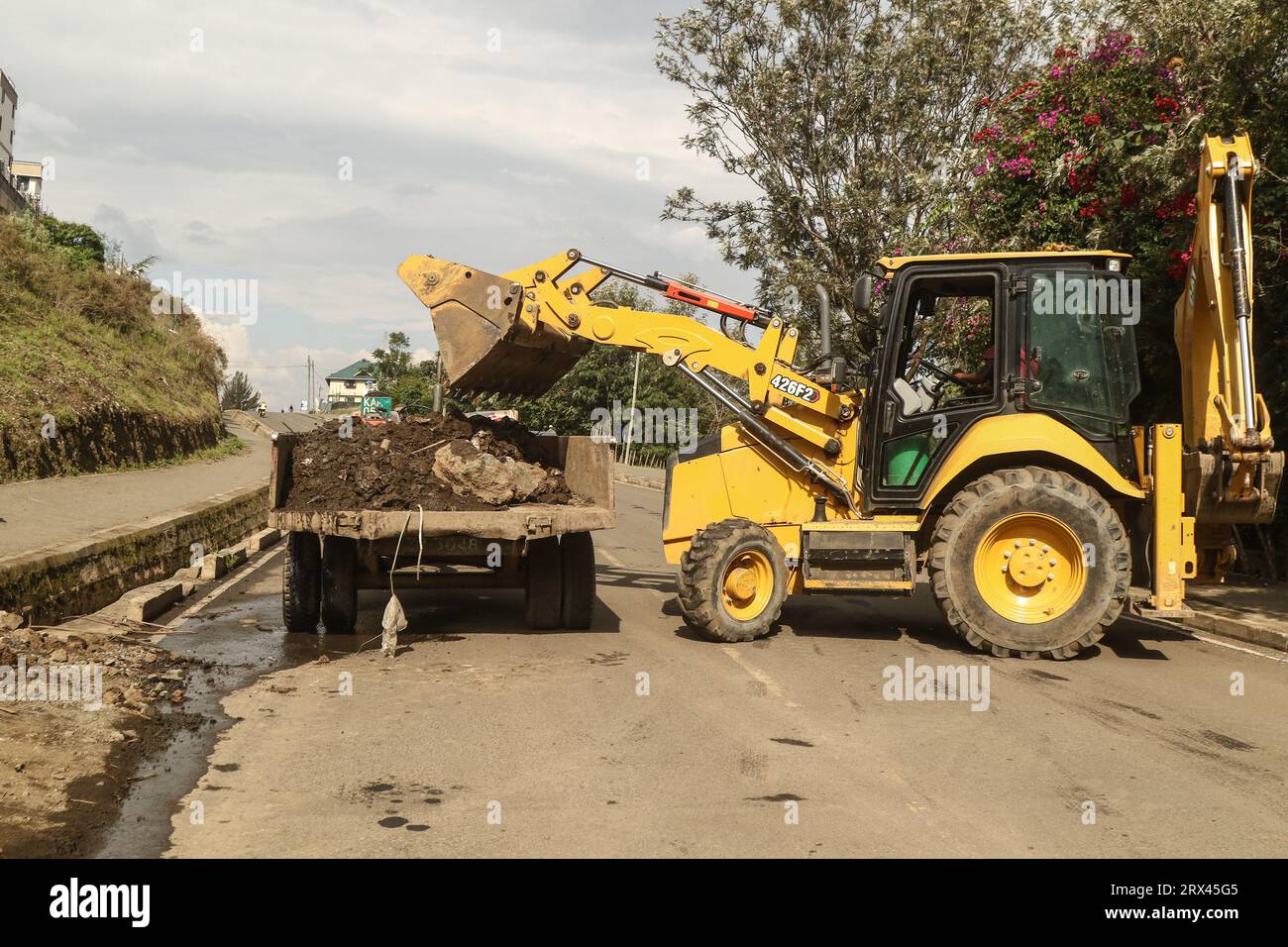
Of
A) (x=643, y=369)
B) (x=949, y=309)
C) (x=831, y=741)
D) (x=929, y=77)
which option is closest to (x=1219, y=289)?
(x=831, y=741)

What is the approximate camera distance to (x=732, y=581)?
366 inches

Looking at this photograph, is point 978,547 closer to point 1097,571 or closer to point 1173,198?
point 1097,571

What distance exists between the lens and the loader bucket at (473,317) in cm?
959

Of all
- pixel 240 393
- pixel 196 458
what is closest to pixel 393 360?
pixel 240 393

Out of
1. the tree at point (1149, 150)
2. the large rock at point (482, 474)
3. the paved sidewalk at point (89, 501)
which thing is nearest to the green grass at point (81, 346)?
the paved sidewalk at point (89, 501)

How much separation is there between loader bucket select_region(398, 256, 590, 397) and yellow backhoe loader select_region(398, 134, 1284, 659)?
2 centimetres

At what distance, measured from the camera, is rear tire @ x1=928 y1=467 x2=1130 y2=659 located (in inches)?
342

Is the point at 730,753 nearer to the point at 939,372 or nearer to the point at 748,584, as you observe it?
the point at 748,584

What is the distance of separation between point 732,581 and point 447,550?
2.36 m

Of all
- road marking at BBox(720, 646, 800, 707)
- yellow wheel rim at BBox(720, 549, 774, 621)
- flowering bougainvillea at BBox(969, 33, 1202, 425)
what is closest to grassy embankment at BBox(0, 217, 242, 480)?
yellow wheel rim at BBox(720, 549, 774, 621)

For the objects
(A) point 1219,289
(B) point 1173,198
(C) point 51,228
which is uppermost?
(C) point 51,228

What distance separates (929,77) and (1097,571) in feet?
51.6

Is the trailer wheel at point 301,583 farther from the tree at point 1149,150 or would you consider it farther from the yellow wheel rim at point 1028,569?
the tree at point 1149,150

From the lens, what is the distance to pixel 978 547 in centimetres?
891
